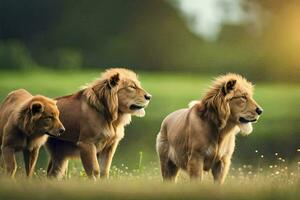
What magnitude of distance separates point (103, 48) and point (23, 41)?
1.64 ft

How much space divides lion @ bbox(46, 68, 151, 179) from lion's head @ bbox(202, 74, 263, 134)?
40 centimetres

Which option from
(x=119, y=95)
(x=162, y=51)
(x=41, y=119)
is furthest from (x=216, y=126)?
(x=41, y=119)

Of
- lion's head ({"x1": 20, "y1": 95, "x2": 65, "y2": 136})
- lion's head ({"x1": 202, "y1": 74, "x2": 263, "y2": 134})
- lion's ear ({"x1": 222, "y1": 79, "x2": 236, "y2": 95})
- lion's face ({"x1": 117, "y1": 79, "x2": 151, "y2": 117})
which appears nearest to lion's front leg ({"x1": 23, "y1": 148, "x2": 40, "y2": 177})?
lion's head ({"x1": 20, "y1": 95, "x2": 65, "y2": 136})

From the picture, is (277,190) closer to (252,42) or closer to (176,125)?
(176,125)

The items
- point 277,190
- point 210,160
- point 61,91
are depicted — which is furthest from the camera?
point 61,91

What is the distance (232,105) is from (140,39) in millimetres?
895

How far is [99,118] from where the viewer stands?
6.14 metres

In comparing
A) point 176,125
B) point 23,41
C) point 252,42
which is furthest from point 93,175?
point 252,42

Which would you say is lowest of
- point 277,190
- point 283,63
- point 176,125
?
point 277,190

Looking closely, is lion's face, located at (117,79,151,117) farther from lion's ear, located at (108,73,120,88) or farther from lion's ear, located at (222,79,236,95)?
lion's ear, located at (222,79,236,95)

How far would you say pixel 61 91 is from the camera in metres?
6.51

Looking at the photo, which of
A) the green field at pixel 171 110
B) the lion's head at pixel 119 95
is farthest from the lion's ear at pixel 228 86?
the lion's head at pixel 119 95

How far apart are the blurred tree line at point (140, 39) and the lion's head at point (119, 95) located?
0.33 metres

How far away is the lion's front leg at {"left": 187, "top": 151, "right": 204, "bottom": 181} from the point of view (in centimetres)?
591
